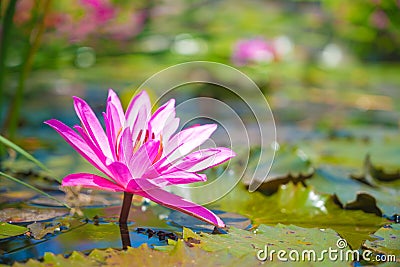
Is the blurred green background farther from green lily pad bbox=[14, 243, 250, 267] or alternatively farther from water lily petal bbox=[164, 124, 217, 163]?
green lily pad bbox=[14, 243, 250, 267]

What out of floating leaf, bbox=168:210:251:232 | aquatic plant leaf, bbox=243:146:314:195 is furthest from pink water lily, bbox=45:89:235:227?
aquatic plant leaf, bbox=243:146:314:195

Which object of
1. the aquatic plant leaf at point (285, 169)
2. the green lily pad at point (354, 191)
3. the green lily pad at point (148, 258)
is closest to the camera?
the green lily pad at point (148, 258)

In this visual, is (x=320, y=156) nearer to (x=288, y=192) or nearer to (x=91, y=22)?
(x=288, y=192)

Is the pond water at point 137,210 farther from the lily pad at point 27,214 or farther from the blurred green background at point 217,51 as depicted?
the blurred green background at point 217,51

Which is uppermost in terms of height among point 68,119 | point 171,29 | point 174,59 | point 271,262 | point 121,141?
point 171,29

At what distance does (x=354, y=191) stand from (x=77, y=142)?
1.88ft

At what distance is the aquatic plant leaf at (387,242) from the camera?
73 cm

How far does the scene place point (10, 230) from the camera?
2.51ft

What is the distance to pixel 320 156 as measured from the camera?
1.52 m

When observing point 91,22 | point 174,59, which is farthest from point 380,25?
point 91,22

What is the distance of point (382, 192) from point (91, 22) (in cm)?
156

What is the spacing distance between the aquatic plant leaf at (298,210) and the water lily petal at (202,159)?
0.19 m

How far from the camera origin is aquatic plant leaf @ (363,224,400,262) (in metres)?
0.73

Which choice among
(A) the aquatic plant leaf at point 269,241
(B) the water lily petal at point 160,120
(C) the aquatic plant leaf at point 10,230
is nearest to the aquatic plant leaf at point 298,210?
(A) the aquatic plant leaf at point 269,241
